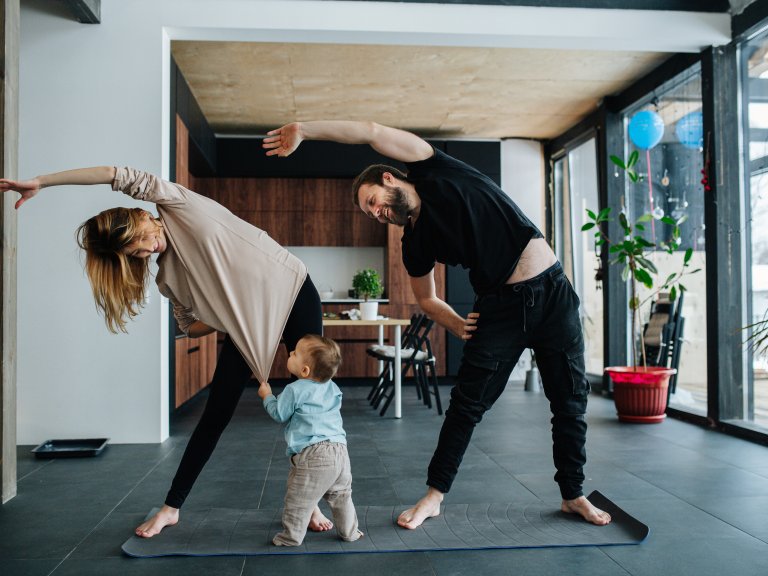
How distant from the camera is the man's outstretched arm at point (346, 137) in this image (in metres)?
2.33

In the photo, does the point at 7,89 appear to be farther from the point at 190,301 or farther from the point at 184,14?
the point at 184,14

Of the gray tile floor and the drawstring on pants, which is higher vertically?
the drawstring on pants

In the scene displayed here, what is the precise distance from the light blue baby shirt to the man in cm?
53

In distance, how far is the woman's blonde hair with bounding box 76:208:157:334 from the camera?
7.72 feet

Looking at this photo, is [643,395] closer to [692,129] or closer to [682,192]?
[682,192]

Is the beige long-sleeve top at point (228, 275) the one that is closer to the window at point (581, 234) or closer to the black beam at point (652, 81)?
the black beam at point (652, 81)

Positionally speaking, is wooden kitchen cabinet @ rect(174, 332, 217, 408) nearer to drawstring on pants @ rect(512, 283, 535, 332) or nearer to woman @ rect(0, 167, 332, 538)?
woman @ rect(0, 167, 332, 538)

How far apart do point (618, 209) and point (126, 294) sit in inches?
207

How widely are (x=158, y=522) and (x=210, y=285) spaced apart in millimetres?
883

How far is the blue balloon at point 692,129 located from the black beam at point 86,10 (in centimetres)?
402

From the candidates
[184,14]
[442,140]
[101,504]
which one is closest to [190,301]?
[101,504]

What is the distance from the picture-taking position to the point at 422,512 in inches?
107

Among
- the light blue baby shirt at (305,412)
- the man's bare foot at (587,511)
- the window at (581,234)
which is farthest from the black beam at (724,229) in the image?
the light blue baby shirt at (305,412)

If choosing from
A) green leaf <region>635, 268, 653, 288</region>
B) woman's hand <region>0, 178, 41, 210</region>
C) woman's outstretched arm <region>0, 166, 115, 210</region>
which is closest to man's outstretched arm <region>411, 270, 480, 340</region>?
woman's outstretched arm <region>0, 166, 115, 210</region>
